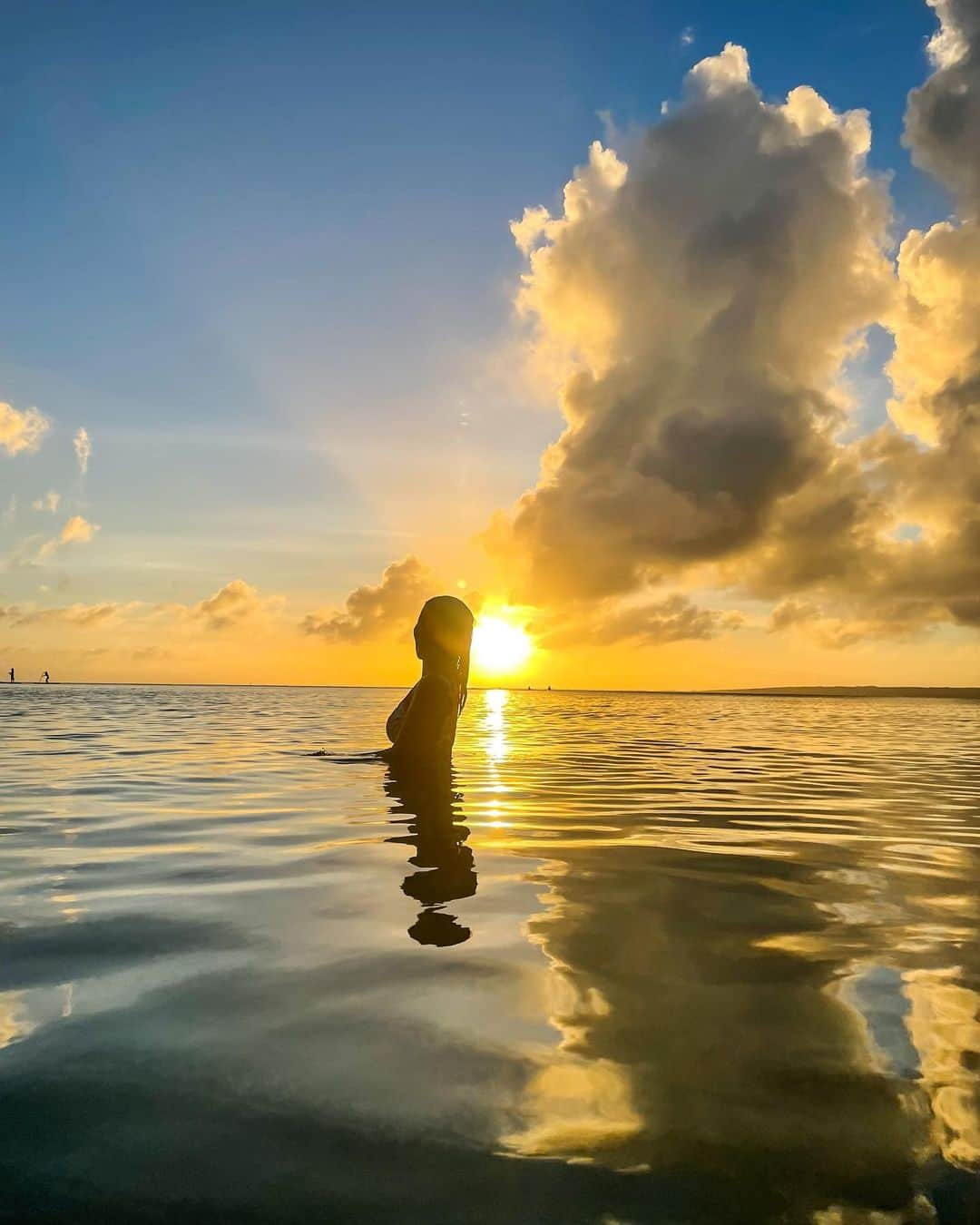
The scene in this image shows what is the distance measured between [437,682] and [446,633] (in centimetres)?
88

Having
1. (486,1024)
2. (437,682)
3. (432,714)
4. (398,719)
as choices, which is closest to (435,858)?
(486,1024)

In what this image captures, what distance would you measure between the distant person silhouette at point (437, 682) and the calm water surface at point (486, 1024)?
587cm

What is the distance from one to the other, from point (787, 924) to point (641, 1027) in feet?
6.63

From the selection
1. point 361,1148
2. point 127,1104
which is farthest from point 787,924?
point 127,1104

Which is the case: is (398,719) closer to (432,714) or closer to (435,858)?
(432,714)

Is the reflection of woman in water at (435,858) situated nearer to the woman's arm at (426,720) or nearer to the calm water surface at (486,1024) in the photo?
the calm water surface at (486,1024)

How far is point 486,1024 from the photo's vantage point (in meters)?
3.40

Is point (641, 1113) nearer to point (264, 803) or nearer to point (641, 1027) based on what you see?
point (641, 1027)

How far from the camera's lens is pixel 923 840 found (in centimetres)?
807

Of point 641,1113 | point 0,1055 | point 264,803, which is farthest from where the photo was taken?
point 264,803

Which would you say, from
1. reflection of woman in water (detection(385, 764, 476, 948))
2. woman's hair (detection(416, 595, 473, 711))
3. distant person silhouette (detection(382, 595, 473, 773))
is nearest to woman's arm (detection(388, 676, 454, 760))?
distant person silhouette (detection(382, 595, 473, 773))

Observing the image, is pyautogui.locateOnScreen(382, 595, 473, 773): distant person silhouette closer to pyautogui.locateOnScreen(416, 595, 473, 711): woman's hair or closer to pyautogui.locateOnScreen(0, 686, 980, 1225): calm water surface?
pyautogui.locateOnScreen(416, 595, 473, 711): woman's hair

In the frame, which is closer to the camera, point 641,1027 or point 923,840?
point 641,1027

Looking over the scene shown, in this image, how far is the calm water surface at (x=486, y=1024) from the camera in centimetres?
229
